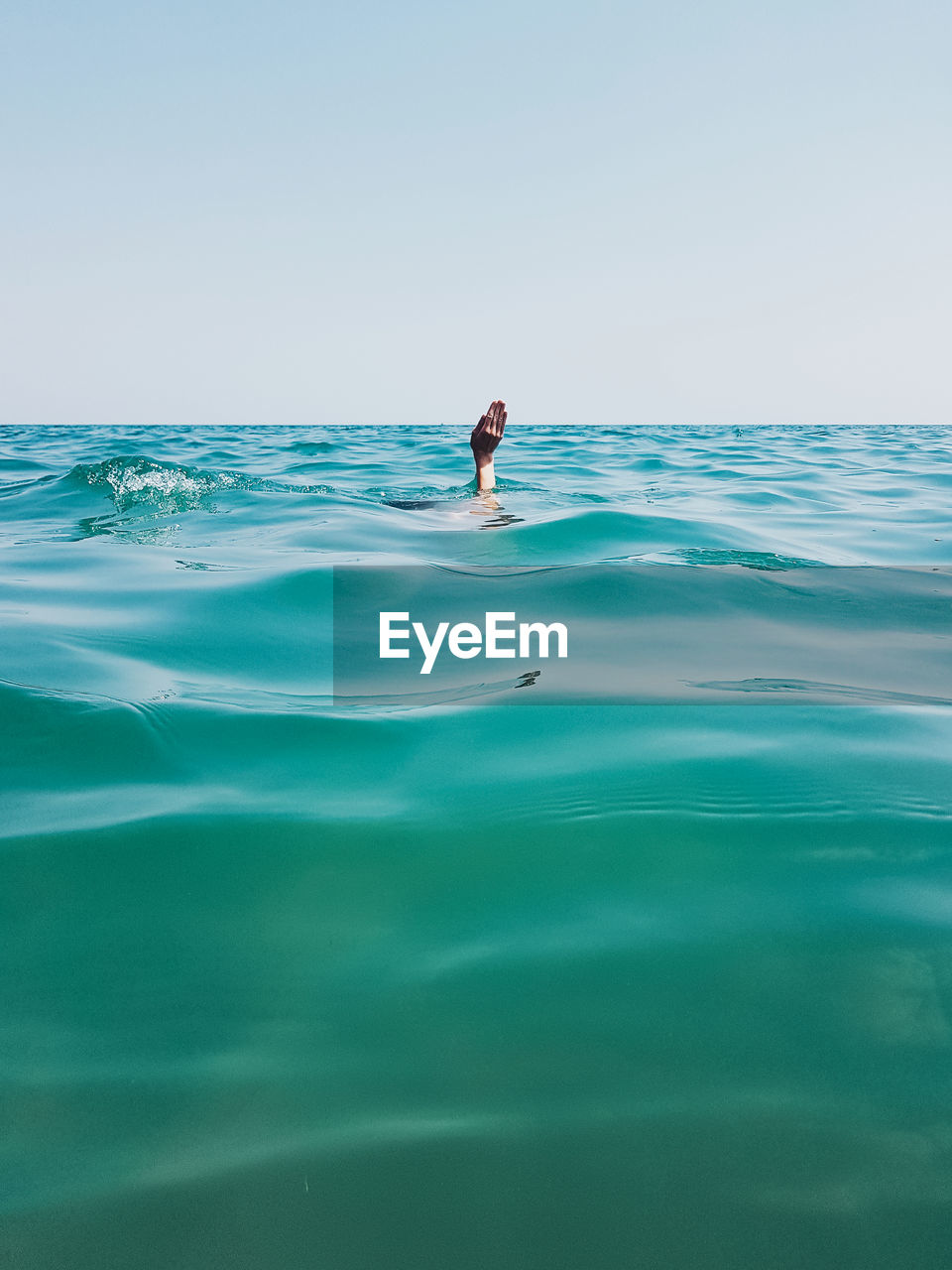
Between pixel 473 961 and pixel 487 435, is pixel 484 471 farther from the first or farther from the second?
pixel 473 961

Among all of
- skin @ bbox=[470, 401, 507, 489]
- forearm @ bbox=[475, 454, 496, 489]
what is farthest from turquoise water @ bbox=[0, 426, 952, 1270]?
forearm @ bbox=[475, 454, 496, 489]

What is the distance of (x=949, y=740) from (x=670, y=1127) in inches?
63.1

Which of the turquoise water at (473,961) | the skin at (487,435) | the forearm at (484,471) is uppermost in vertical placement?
the skin at (487,435)

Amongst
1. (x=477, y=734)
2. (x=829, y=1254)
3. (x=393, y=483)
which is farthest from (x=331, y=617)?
(x=393, y=483)

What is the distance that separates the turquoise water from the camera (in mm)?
993

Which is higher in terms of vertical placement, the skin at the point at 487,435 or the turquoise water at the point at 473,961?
the skin at the point at 487,435

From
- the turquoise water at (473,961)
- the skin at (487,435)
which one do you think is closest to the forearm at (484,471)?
the skin at (487,435)

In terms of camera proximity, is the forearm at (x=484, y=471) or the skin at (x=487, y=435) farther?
the forearm at (x=484, y=471)

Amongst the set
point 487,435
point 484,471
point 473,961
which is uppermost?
point 487,435

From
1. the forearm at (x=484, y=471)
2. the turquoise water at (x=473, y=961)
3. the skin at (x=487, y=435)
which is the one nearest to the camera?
the turquoise water at (x=473, y=961)

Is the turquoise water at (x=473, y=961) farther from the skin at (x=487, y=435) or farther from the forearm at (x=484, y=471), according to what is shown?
the forearm at (x=484, y=471)

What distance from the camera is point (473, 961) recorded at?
139cm

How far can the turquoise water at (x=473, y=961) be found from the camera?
99 cm

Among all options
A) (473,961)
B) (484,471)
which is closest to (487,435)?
(484,471)
